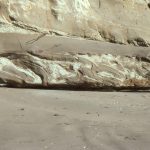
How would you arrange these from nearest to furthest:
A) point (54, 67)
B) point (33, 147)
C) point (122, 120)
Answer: point (33, 147) → point (122, 120) → point (54, 67)

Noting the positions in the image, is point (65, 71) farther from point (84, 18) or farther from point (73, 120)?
point (73, 120)

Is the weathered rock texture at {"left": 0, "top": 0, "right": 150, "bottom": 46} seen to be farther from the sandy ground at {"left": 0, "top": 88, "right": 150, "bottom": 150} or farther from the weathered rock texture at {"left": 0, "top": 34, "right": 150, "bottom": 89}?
the sandy ground at {"left": 0, "top": 88, "right": 150, "bottom": 150}

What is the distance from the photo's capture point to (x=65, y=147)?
311cm

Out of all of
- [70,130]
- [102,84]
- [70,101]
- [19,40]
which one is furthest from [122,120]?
[19,40]

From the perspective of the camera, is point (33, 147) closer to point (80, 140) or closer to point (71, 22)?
point (80, 140)

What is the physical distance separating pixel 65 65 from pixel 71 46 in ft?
Result: 0.88

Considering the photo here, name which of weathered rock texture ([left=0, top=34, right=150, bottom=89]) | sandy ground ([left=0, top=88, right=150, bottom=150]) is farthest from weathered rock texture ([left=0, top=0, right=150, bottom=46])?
sandy ground ([left=0, top=88, right=150, bottom=150])

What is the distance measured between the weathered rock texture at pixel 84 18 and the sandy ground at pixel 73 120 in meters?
0.95

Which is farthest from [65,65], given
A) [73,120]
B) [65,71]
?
[73,120]

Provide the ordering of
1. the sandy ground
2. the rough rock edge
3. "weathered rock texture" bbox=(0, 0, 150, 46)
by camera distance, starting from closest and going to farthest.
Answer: the sandy ground
the rough rock edge
"weathered rock texture" bbox=(0, 0, 150, 46)

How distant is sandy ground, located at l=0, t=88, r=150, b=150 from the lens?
3.21 m

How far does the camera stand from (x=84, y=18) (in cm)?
619

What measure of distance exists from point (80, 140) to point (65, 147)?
22 cm

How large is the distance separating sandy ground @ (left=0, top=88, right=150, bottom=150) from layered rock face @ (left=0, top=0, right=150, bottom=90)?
0.22 m
